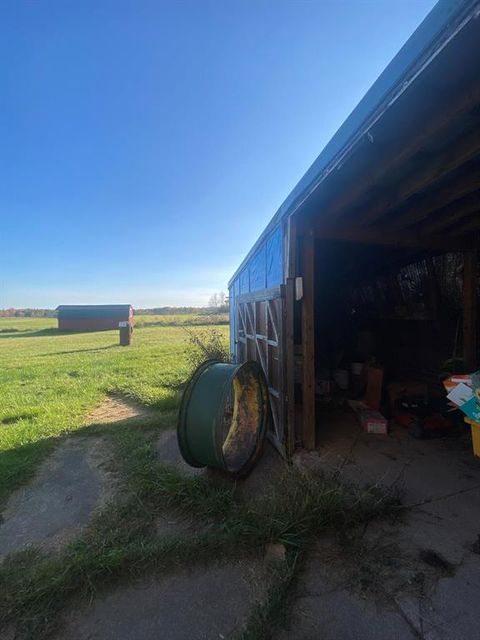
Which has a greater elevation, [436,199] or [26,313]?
[26,313]

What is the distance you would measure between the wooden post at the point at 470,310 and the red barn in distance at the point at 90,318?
32236 mm

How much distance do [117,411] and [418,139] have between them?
19.9 feet

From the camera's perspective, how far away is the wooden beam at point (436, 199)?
283cm

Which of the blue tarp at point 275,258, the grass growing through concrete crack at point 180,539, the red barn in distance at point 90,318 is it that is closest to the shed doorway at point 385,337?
the blue tarp at point 275,258

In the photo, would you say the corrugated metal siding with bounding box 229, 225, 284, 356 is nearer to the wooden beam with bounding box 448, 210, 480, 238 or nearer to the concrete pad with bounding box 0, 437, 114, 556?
the wooden beam with bounding box 448, 210, 480, 238

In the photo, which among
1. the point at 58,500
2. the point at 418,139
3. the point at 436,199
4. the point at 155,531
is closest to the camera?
the point at 418,139

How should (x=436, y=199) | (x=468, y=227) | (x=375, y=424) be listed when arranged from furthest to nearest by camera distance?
(x=375, y=424), (x=468, y=227), (x=436, y=199)

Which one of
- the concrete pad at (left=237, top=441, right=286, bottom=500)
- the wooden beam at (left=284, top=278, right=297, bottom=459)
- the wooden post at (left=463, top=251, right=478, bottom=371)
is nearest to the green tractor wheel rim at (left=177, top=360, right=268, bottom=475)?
the concrete pad at (left=237, top=441, right=286, bottom=500)

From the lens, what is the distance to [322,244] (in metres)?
5.13

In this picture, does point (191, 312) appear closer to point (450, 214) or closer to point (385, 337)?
point (385, 337)

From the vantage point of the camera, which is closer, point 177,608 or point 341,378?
point 177,608

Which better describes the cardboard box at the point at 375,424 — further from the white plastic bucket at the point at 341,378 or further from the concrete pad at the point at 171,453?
the concrete pad at the point at 171,453

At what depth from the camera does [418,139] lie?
6.81 ft

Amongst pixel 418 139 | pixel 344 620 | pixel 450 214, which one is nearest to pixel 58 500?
pixel 344 620
